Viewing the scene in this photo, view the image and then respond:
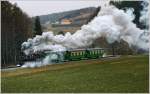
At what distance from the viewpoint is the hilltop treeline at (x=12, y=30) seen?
95.4ft

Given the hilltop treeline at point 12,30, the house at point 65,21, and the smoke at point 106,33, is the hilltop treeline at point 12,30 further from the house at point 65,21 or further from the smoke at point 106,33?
the house at point 65,21

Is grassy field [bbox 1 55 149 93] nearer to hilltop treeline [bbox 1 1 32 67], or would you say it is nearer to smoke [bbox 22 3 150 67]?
hilltop treeline [bbox 1 1 32 67]

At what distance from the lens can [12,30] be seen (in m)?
31.0

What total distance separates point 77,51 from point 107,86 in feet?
54.3

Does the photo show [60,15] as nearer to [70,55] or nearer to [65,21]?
[65,21]

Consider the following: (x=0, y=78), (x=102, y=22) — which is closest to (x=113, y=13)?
(x=102, y=22)

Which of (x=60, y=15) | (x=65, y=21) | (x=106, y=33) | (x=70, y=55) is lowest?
(x=70, y=55)

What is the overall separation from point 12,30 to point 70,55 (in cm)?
513

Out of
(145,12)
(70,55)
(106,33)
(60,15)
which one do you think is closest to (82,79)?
(60,15)

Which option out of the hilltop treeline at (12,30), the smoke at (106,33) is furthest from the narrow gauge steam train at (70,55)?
the hilltop treeline at (12,30)

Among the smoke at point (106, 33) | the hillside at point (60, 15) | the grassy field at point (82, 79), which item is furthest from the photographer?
the smoke at point (106, 33)

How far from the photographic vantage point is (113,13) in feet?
114

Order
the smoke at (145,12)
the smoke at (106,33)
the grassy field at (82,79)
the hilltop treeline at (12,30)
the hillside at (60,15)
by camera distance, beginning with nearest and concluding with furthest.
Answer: the grassy field at (82,79)
the smoke at (145,12)
the hillside at (60,15)
the hilltop treeline at (12,30)
the smoke at (106,33)

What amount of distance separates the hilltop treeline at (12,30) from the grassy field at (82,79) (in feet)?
7.76
